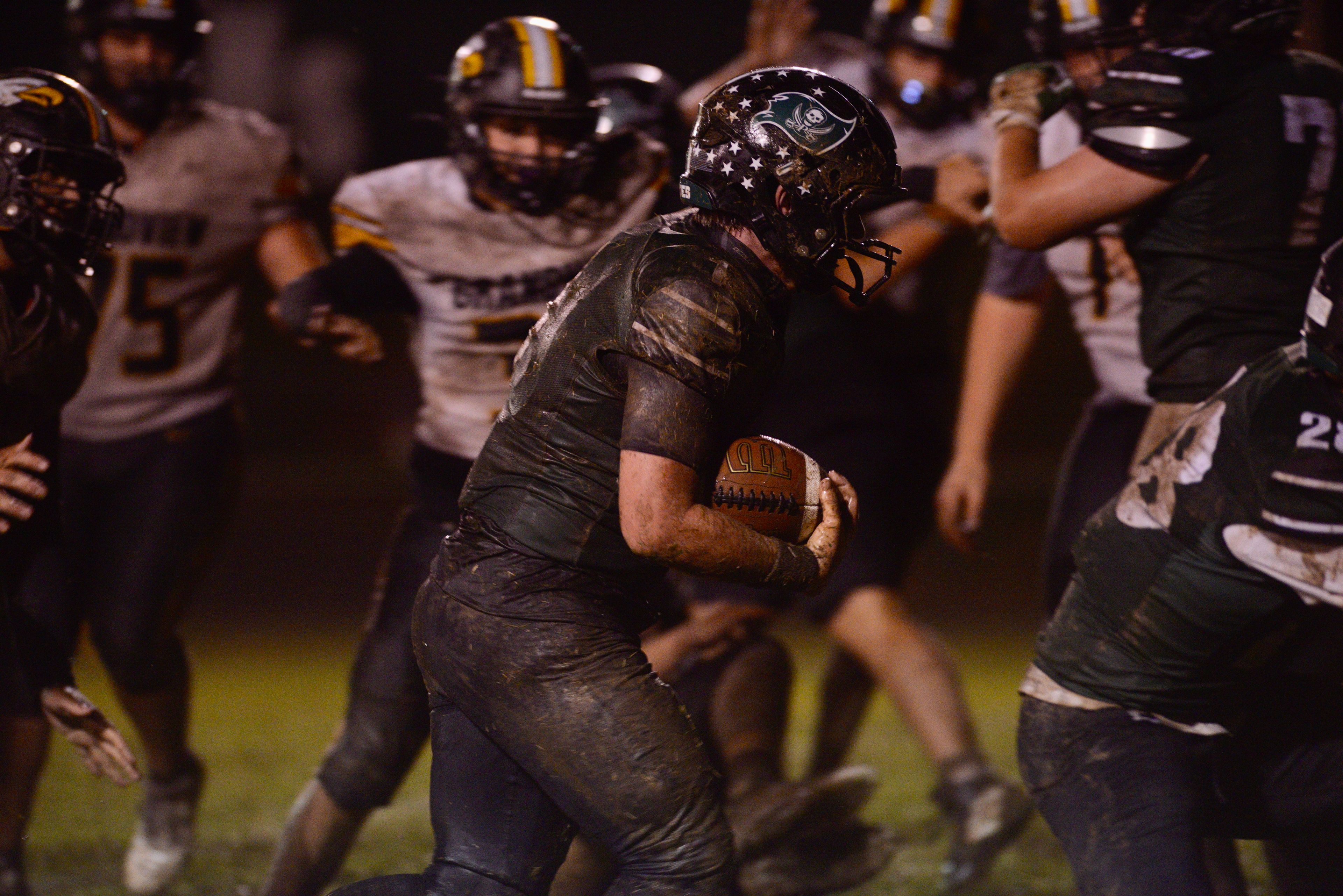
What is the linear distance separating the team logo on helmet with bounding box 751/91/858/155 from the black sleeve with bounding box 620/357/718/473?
1.43 ft

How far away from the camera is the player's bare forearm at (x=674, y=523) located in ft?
6.56

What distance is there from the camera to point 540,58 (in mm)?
3381

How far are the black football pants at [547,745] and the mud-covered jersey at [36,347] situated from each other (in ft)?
3.36

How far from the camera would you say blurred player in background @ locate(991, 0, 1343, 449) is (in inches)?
107

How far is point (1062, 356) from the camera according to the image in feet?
27.1

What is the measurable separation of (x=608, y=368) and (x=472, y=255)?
4.66 feet

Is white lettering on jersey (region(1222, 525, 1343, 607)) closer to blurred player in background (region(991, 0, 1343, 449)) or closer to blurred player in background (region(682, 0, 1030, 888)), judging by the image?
blurred player in background (region(991, 0, 1343, 449))

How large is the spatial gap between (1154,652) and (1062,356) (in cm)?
624

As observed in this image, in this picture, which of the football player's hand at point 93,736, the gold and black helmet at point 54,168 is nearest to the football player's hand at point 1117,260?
the gold and black helmet at point 54,168

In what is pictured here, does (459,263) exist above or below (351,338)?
above

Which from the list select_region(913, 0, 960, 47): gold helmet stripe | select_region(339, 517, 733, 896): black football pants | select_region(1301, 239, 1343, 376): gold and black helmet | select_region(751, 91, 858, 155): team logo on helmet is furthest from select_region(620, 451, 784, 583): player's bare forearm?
select_region(913, 0, 960, 47): gold helmet stripe

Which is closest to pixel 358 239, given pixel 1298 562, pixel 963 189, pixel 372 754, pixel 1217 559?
pixel 372 754

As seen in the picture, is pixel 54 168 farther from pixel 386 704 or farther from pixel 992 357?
pixel 992 357

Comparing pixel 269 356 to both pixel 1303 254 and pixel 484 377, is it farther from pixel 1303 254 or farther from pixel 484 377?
pixel 1303 254
